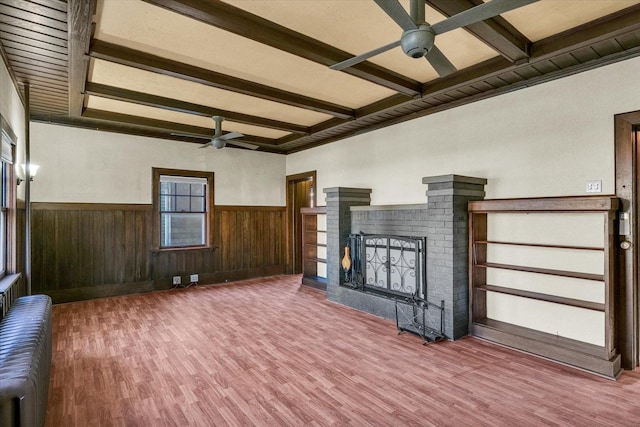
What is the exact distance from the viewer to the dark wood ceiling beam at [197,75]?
3279 millimetres

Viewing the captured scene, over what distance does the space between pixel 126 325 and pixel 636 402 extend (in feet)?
16.9

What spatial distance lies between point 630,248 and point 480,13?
261 cm

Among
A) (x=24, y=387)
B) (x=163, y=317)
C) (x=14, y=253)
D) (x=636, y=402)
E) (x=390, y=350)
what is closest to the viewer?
(x=24, y=387)

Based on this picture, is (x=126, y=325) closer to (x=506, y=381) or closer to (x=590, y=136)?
(x=506, y=381)

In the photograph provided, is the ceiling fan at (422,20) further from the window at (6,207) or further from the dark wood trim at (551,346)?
the window at (6,207)

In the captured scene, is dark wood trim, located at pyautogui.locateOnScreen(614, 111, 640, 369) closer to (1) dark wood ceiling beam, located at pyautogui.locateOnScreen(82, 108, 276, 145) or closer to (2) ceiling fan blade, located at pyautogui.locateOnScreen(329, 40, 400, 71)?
(2) ceiling fan blade, located at pyautogui.locateOnScreen(329, 40, 400, 71)

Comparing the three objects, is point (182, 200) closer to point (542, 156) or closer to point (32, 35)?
point (32, 35)

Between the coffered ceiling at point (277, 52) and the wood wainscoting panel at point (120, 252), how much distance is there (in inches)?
64.4

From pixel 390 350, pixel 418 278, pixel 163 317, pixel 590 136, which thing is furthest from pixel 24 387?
pixel 590 136

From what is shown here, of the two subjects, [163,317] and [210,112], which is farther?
[210,112]

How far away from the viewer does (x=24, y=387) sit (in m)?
1.65

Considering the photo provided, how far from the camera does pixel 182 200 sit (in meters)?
6.95

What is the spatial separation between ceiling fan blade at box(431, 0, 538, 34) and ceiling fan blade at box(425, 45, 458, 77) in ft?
1.30

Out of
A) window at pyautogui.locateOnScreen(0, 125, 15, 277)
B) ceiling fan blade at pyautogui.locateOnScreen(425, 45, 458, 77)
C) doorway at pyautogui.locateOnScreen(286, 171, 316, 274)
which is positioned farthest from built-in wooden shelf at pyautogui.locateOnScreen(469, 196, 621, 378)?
window at pyautogui.locateOnScreen(0, 125, 15, 277)
